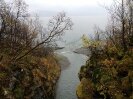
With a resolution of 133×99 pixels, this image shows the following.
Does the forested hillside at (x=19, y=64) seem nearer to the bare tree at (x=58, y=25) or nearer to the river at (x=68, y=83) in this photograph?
the bare tree at (x=58, y=25)

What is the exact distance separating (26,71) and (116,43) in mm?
19265

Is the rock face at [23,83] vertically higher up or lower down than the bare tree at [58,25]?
lower down

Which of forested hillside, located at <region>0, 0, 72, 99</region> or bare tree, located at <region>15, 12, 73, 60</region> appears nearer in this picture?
forested hillside, located at <region>0, 0, 72, 99</region>

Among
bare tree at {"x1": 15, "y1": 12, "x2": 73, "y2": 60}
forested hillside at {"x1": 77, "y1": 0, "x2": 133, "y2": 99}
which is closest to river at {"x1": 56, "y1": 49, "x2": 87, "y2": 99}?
forested hillside at {"x1": 77, "y1": 0, "x2": 133, "y2": 99}

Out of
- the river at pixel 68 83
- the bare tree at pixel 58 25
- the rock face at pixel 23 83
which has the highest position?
the bare tree at pixel 58 25

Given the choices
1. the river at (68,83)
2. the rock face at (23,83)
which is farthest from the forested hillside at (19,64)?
the river at (68,83)

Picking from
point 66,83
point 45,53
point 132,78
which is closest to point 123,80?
point 132,78

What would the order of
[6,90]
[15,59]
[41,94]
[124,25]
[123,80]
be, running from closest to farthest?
[6,90] → [123,80] → [15,59] → [41,94] → [124,25]

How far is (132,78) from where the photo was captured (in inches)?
1524

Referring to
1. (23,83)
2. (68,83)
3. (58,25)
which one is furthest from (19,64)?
(68,83)

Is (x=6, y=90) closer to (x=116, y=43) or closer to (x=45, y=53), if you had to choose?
(x=116, y=43)

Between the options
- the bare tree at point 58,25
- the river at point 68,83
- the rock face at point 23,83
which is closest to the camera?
the rock face at point 23,83

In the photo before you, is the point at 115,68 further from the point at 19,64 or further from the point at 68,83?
the point at 68,83

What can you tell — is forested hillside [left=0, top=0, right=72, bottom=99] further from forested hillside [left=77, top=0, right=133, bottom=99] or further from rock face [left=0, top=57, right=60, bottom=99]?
forested hillside [left=77, top=0, right=133, bottom=99]
